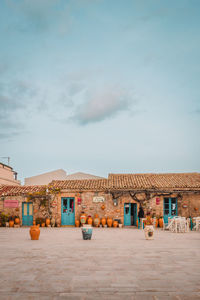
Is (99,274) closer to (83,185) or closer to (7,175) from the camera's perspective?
(83,185)

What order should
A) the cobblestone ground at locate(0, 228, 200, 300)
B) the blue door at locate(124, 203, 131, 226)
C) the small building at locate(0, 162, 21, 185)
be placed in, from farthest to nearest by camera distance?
the small building at locate(0, 162, 21, 185)
the blue door at locate(124, 203, 131, 226)
the cobblestone ground at locate(0, 228, 200, 300)

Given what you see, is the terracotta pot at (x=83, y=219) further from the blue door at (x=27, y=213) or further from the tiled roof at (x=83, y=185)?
the blue door at (x=27, y=213)

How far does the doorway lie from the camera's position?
20.1 m

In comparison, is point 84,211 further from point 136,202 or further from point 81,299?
point 81,299

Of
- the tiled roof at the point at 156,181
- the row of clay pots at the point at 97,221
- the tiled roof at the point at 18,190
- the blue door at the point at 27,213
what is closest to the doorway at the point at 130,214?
the row of clay pots at the point at 97,221

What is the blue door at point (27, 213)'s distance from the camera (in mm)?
20734

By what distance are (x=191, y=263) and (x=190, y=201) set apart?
1365 centimetres

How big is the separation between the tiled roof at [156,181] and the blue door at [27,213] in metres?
5.90

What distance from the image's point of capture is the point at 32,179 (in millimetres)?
46469

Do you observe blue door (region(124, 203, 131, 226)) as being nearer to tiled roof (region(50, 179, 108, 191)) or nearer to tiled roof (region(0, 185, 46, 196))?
tiled roof (region(50, 179, 108, 191))

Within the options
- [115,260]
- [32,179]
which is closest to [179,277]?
[115,260]

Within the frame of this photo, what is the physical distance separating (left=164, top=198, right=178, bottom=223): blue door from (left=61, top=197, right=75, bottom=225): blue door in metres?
6.31

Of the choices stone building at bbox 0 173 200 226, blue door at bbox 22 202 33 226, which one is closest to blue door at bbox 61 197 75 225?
stone building at bbox 0 173 200 226

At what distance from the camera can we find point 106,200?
20.3 m
